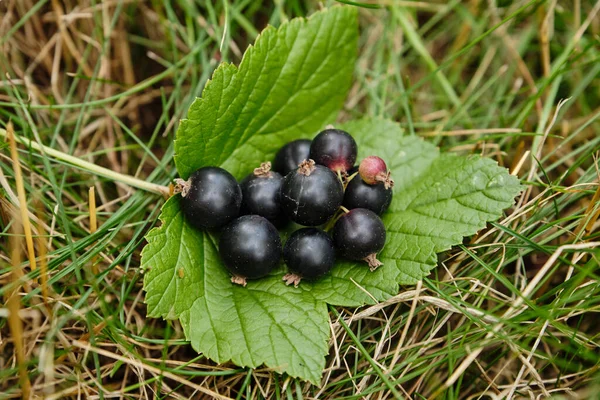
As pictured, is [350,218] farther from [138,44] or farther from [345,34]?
[138,44]

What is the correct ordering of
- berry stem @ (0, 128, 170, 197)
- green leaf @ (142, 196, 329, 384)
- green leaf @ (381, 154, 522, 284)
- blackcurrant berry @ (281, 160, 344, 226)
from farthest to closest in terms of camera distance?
berry stem @ (0, 128, 170, 197) < green leaf @ (381, 154, 522, 284) < blackcurrant berry @ (281, 160, 344, 226) < green leaf @ (142, 196, 329, 384)

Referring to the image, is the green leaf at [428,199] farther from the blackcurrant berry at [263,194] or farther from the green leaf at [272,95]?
the blackcurrant berry at [263,194]

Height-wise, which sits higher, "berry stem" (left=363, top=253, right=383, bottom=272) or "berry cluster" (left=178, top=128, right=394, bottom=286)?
"berry cluster" (left=178, top=128, right=394, bottom=286)

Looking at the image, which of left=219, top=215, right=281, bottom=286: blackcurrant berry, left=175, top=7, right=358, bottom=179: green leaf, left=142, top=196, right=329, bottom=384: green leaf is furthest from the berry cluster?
left=175, top=7, right=358, bottom=179: green leaf

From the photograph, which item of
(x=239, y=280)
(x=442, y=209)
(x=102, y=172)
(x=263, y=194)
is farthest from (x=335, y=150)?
(x=102, y=172)

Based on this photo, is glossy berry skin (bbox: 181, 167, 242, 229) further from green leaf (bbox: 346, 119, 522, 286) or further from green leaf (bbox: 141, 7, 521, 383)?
green leaf (bbox: 346, 119, 522, 286)

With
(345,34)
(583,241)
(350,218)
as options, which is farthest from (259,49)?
(583,241)

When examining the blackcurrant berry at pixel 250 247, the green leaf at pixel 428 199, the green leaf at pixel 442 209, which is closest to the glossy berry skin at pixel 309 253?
the blackcurrant berry at pixel 250 247

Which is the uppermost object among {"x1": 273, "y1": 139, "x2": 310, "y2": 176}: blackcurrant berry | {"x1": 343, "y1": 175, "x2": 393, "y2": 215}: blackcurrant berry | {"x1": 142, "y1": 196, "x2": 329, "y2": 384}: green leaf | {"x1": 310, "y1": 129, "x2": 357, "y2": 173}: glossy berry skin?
{"x1": 310, "y1": 129, "x2": 357, "y2": 173}: glossy berry skin
